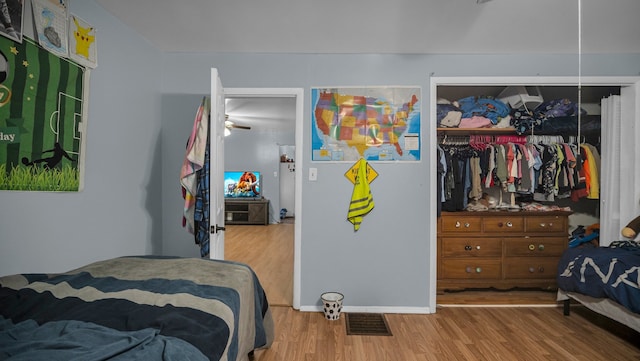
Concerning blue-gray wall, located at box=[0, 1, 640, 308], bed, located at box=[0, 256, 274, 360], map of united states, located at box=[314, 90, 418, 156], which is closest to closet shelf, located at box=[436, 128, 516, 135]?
blue-gray wall, located at box=[0, 1, 640, 308]

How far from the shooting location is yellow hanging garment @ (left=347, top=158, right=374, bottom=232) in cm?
284

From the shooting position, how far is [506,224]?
3.48 m

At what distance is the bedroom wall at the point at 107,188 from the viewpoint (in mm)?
1659

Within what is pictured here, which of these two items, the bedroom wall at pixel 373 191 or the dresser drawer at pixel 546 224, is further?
the dresser drawer at pixel 546 224

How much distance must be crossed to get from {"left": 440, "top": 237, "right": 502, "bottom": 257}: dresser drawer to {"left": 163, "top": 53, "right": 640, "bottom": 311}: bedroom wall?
0.70m

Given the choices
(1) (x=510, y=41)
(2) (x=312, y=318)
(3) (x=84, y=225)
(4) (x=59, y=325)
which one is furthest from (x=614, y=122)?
(3) (x=84, y=225)

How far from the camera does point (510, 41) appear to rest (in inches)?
103

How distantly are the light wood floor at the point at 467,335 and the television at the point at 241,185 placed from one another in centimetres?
476

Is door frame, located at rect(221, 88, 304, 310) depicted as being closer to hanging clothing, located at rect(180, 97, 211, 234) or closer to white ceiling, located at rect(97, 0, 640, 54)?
white ceiling, located at rect(97, 0, 640, 54)

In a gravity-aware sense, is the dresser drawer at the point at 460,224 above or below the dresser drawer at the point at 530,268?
above

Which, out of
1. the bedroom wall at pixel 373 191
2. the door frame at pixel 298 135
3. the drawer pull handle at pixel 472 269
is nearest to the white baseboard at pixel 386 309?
the bedroom wall at pixel 373 191

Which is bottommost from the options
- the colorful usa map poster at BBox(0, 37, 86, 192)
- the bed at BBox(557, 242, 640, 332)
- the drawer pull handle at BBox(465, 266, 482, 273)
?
the drawer pull handle at BBox(465, 266, 482, 273)

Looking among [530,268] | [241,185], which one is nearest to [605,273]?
[530,268]

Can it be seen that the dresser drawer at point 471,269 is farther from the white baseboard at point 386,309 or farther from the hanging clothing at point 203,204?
the hanging clothing at point 203,204
